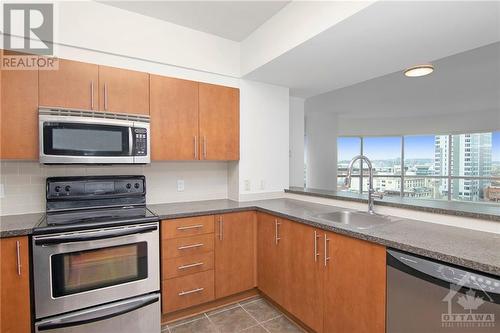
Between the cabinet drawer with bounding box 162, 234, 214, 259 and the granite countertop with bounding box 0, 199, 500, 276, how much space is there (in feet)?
0.67

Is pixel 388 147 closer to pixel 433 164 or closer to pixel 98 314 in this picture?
pixel 433 164

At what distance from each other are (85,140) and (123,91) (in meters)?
0.52

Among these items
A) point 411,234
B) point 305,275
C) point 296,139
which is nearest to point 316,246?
point 305,275

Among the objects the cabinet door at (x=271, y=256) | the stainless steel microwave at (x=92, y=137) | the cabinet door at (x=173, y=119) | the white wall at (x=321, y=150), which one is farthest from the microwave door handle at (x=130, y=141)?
the white wall at (x=321, y=150)

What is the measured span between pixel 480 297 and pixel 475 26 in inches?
63.5

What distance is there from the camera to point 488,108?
5727mm

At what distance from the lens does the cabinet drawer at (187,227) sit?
2.07 metres

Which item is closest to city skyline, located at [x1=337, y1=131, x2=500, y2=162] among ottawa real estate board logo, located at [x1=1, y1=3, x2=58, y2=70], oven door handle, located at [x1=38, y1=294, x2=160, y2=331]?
oven door handle, located at [x1=38, y1=294, x2=160, y2=331]

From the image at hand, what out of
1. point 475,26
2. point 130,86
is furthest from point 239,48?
point 475,26

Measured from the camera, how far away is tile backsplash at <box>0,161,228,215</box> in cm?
201

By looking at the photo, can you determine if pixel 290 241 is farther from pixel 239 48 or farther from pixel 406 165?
pixel 406 165

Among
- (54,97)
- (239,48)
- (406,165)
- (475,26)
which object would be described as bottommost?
(406,165)

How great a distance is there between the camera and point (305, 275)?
6.32 feet

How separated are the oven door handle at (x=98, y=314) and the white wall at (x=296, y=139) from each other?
2424mm
